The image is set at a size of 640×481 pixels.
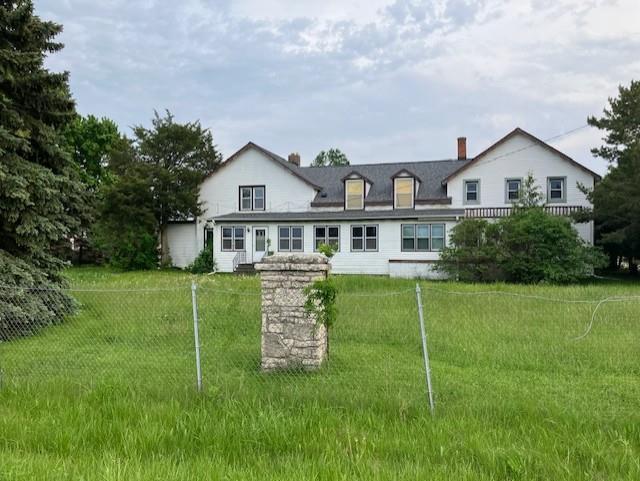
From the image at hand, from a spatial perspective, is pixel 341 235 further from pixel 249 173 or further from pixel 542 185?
pixel 542 185

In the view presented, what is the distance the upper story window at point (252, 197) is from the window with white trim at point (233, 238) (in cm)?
189

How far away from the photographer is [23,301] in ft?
29.6

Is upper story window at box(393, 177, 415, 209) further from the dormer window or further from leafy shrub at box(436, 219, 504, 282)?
leafy shrub at box(436, 219, 504, 282)

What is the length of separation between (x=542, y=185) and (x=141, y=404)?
961 inches

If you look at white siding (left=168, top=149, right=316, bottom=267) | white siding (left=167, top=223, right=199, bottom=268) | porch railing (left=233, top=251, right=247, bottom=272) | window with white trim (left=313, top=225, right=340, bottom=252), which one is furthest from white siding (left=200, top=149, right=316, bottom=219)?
porch railing (left=233, top=251, right=247, bottom=272)

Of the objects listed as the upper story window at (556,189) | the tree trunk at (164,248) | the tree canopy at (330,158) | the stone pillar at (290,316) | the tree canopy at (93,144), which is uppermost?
the tree canopy at (330,158)

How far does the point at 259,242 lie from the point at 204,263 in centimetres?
327

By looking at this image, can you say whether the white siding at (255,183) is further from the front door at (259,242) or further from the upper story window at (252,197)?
the front door at (259,242)

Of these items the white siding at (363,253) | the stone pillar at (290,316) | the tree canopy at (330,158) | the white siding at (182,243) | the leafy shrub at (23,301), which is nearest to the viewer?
the stone pillar at (290,316)

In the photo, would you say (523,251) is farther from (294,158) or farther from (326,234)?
(294,158)

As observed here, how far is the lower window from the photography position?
83.0ft

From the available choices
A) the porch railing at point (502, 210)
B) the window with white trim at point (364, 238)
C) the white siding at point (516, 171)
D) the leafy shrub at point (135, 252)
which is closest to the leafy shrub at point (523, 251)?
the porch railing at point (502, 210)

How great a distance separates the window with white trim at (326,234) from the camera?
88.3 ft

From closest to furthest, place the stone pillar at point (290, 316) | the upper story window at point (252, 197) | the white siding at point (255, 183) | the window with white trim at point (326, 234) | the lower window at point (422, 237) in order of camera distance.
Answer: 1. the stone pillar at point (290, 316)
2. the lower window at point (422, 237)
3. the window with white trim at point (326, 234)
4. the white siding at point (255, 183)
5. the upper story window at point (252, 197)
